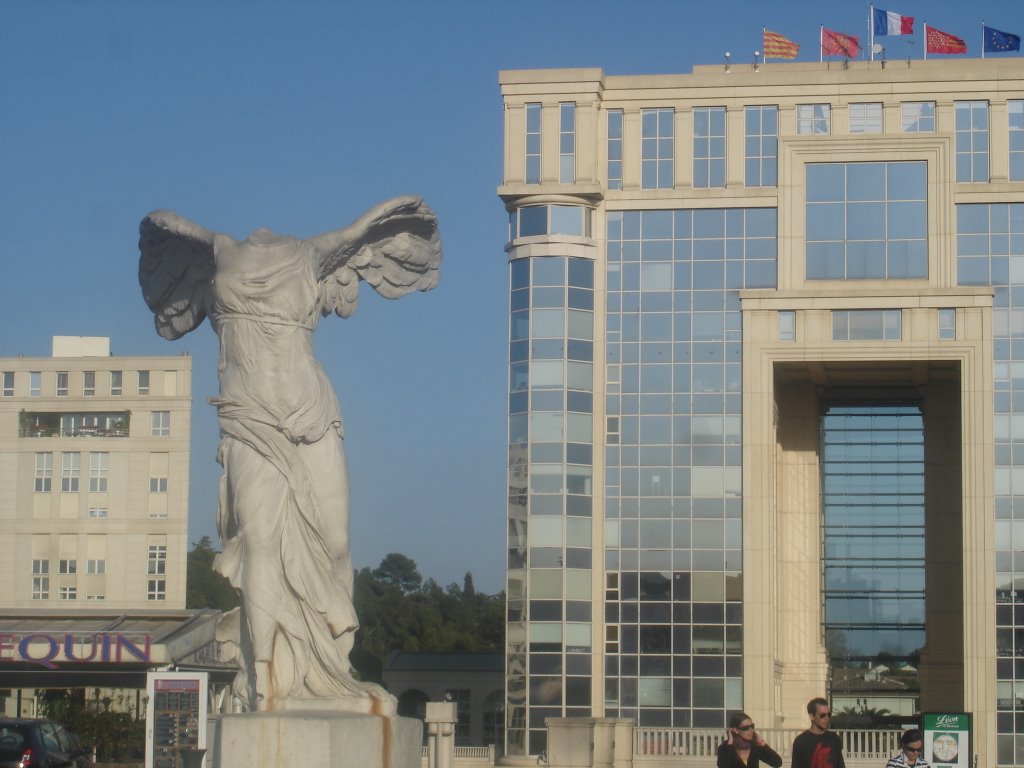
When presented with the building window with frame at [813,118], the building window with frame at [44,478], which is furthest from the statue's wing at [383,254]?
the building window with frame at [44,478]

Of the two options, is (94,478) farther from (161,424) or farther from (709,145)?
(709,145)

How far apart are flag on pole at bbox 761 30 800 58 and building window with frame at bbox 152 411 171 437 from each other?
150ft

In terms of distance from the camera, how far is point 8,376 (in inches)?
3944

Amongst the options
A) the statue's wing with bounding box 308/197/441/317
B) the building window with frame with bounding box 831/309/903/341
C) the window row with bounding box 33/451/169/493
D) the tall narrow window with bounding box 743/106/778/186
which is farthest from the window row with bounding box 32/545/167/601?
the statue's wing with bounding box 308/197/441/317

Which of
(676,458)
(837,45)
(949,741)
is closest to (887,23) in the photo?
(837,45)

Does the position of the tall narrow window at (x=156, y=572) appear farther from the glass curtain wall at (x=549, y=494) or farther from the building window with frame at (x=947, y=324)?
the building window with frame at (x=947, y=324)

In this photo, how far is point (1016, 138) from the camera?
205 feet

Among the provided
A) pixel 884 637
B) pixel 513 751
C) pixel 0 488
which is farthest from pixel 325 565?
pixel 0 488

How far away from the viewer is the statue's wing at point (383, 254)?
1390 cm

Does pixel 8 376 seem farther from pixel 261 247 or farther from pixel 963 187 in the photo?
pixel 261 247

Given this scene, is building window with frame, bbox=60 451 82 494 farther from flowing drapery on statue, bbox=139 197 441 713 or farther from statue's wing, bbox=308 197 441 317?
flowing drapery on statue, bbox=139 197 441 713

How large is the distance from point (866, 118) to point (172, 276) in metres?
51.3

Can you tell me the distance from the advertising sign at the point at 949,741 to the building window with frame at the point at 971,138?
44.6m

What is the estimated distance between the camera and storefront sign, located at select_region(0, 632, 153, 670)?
181 feet
